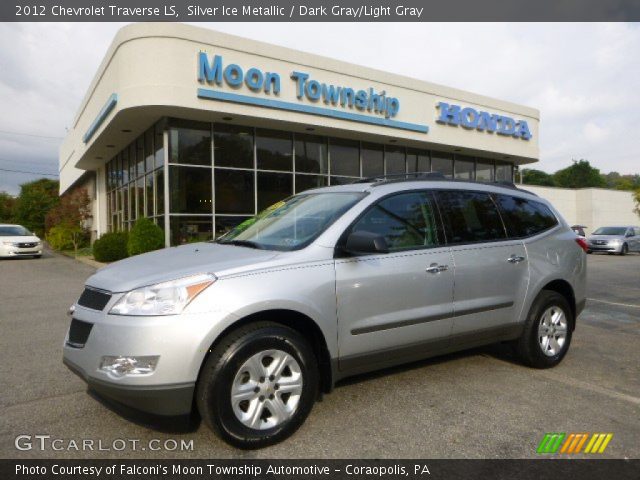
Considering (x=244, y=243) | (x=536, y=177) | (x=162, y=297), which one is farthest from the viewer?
(x=536, y=177)

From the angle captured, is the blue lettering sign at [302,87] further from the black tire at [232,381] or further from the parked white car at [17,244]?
the black tire at [232,381]

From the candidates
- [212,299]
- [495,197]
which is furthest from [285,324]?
[495,197]

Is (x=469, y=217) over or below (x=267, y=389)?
over

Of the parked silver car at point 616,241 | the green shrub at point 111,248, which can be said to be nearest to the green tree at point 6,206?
the green shrub at point 111,248

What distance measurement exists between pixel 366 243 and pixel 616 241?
23.4 meters

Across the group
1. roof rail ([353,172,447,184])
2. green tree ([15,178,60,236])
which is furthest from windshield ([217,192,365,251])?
green tree ([15,178,60,236])

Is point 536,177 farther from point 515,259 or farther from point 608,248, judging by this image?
point 515,259

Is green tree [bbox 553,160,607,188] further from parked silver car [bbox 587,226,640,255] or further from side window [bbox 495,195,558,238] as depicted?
side window [bbox 495,195,558,238]

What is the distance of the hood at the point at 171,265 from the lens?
9.93ft

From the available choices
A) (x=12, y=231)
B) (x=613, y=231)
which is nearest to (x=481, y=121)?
(x=613, y=231)

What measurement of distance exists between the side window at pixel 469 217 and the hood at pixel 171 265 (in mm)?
1716

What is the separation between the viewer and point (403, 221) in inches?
156

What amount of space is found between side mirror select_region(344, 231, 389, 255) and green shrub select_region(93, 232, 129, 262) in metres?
13.6
